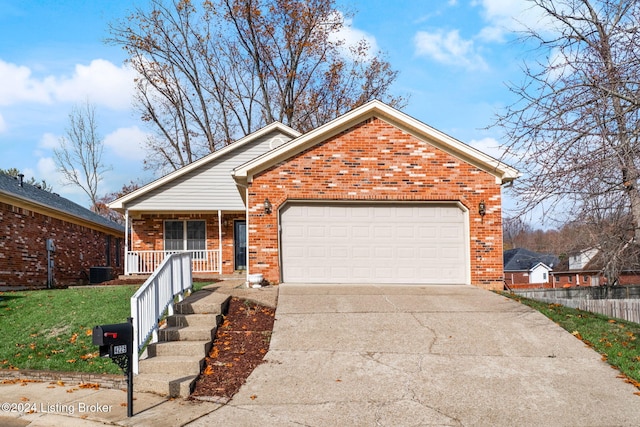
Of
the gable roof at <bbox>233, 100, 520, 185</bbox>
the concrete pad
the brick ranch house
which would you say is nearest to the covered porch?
the brick ranch house

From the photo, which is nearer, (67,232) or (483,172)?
(483,172)

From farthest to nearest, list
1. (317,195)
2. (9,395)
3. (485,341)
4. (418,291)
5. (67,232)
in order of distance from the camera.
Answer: (67,232)
(317,195)
(418,291)
(485,341)
(9,395)

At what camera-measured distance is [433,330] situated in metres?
9.59

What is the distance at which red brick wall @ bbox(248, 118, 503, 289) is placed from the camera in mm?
14039

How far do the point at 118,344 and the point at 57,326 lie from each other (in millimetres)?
4962

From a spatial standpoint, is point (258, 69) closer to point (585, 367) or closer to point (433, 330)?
point (433, 330)

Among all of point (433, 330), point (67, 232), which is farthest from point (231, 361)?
point (67, 232)

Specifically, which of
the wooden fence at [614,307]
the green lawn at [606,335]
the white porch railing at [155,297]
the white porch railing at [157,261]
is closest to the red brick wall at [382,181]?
the wooden fence at [614,307]

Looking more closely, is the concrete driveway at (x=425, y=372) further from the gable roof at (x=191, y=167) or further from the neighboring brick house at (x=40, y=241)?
the gable roof at (x=191, y=167)

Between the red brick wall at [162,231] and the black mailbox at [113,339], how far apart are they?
14.7 metres

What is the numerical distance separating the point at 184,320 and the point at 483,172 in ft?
28.6

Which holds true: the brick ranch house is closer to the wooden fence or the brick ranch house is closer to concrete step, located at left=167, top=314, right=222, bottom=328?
the wooden fence

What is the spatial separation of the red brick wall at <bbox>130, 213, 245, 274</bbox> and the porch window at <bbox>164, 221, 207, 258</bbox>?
18cm

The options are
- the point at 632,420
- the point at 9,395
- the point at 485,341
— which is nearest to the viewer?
the point at 632,420
